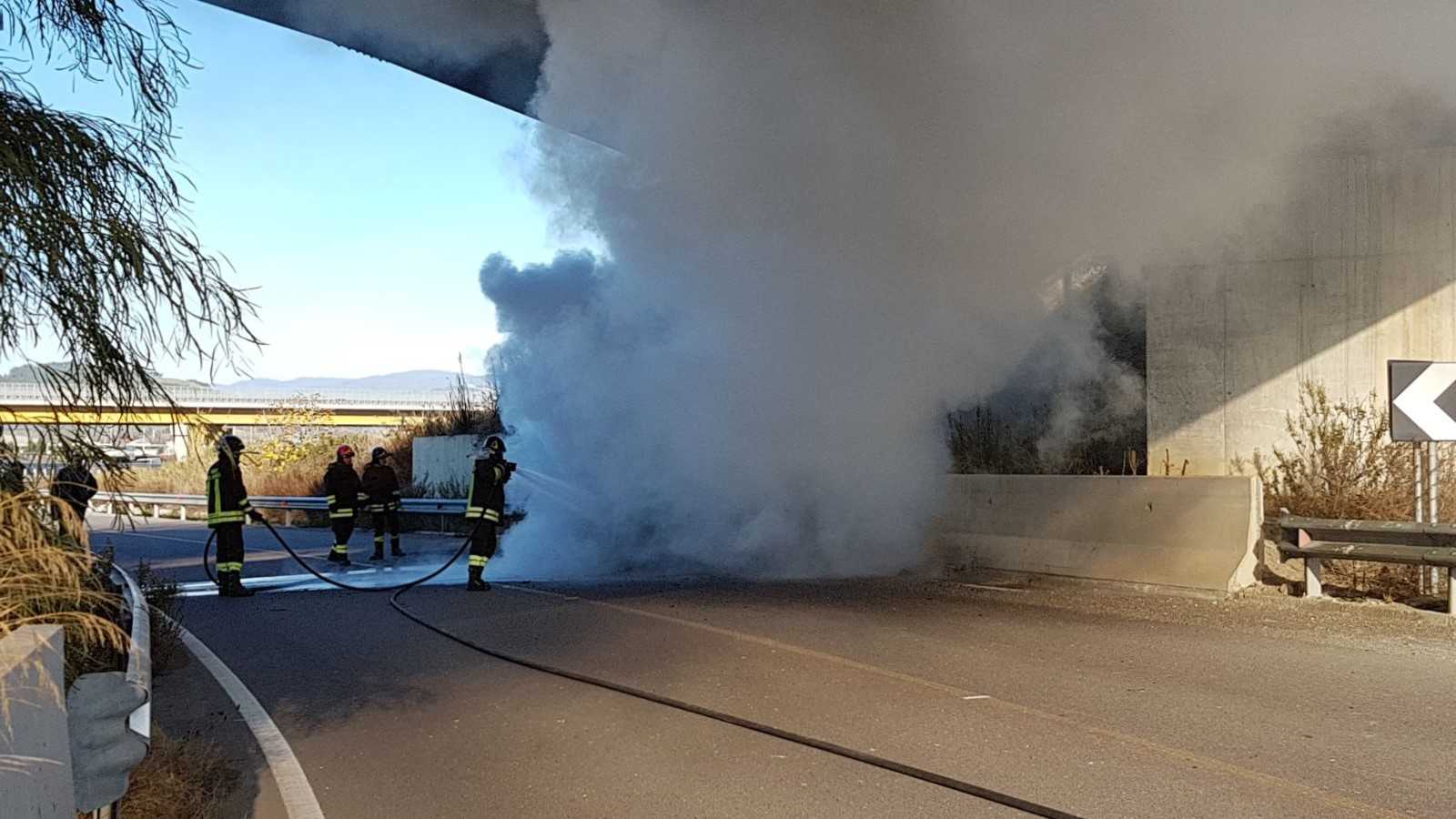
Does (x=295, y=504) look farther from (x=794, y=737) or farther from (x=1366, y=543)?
(x=794, y=737)

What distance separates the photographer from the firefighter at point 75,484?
4043 millimetres

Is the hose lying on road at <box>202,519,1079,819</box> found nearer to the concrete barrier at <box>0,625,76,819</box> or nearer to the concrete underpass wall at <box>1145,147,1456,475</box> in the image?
the concrete barrier at <box>0,625,76,819</box>

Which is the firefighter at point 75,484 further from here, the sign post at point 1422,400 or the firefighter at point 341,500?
the firefighter at point 341,500

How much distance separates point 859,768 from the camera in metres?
6.13

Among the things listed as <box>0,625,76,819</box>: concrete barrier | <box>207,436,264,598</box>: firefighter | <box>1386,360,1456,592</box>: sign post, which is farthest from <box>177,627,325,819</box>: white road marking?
<box>1386,360,1456,592</box>: sign post

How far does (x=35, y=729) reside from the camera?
11.1ft

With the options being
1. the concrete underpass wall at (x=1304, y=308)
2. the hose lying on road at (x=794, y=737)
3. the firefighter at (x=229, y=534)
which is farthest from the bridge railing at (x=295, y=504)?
the concrete underpass wall at (x=1304, y=308)

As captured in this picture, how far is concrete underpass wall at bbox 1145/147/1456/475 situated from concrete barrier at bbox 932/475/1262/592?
1.27m

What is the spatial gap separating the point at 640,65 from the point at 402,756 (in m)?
9.89

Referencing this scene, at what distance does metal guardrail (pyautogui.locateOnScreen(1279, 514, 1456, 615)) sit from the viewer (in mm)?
10234

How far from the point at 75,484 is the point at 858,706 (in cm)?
458

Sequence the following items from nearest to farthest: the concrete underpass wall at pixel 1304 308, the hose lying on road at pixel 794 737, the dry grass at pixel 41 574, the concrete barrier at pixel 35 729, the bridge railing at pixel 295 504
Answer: the concrete barrier at pixel 35 729
the dry grass at pixel 41 574
the hose lying on road at pixel 794 737
the concrete underpass wall at pixel 1304 308
the bridge railing at pixel 295 504

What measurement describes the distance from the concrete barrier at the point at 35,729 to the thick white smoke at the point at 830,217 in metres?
11.2

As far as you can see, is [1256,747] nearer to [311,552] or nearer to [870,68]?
[870,68]
